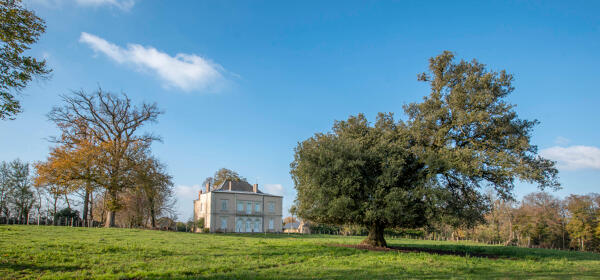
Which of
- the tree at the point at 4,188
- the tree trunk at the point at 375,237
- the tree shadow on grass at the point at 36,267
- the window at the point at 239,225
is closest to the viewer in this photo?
the tree shadow on grass at the point at 36,267

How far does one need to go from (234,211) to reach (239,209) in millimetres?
876

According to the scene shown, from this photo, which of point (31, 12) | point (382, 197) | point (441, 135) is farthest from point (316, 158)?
point (31, 12)

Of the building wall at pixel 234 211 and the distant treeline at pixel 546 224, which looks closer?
the distant treeline at pixel 546 224

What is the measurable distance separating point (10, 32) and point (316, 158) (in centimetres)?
1389

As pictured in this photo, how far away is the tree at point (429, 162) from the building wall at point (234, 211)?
34196mm

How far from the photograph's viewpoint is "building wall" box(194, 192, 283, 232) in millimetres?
52188

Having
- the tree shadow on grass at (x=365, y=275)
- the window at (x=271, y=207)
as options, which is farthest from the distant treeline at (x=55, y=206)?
the tree shadow on grass at (x=365, y=275)

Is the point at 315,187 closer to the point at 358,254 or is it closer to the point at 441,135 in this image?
the point at 358,254

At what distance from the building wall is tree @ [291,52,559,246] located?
34.2 meters

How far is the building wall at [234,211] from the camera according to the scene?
52.2 m

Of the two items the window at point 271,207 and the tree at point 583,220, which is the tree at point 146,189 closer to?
the window at point 271,207

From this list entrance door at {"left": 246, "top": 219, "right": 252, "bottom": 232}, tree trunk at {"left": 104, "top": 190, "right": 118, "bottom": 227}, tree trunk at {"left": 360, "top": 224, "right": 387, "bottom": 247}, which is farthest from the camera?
entrance door at {"left": 246, "top": 219, "right": 252, "bottom": 232}

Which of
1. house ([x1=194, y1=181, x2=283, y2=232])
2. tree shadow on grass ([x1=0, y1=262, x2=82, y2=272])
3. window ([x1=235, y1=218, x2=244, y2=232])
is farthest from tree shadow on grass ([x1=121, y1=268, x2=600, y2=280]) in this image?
window ([x1=235, y1=218, x2=244, y2=232])

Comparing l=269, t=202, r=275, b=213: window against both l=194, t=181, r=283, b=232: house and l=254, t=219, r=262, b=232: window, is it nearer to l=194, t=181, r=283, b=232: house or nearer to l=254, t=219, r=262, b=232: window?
l=194, t=181, r=283, b=232: house
